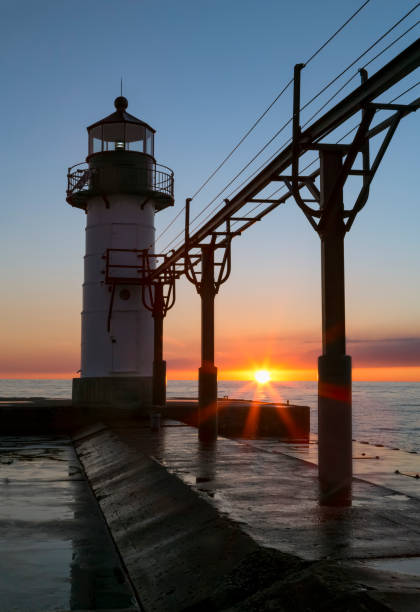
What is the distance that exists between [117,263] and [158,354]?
184 inches

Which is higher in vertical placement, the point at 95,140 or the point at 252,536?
the point at 95,140

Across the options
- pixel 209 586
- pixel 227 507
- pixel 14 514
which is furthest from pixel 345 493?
pixel 14 514

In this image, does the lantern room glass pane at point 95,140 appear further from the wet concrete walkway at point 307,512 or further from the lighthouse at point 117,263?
the wet concrete walkway at point 307,512

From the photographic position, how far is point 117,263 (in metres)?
29.5

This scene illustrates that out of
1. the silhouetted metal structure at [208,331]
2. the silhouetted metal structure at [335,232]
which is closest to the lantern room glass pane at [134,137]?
the silhouetted metal structure at [208,331]

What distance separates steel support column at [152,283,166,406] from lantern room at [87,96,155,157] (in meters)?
7.29

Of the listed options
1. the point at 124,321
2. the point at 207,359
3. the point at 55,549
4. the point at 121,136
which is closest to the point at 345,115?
the point at 55,549

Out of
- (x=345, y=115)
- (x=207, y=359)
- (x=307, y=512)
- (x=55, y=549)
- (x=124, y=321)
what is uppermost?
(x=345, y=115)

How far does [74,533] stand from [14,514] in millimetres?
1725

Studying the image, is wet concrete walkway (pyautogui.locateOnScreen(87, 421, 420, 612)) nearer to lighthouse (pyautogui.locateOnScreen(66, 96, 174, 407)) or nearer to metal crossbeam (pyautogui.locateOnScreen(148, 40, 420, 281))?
metal crossbeam (pyautogui.locateOnScreen(148, 40, 420, 281))

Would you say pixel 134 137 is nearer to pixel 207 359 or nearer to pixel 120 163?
pixel 120 163

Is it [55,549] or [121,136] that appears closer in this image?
[55,549]

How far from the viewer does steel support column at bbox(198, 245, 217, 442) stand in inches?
710

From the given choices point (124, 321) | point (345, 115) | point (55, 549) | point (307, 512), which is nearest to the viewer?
point (307, 512)
